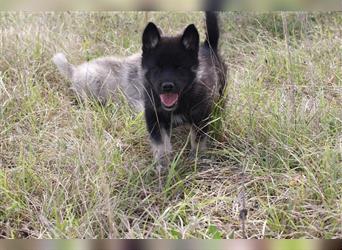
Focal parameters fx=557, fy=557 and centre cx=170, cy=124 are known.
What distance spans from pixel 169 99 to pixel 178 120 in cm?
24

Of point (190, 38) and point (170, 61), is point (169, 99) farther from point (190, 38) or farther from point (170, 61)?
point (190, 38)

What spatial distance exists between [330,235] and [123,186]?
1198mm

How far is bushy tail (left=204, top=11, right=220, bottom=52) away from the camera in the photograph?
159 inches

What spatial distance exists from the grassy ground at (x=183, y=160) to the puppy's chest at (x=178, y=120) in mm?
171

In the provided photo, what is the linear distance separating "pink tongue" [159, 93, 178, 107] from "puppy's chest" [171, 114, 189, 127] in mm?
174

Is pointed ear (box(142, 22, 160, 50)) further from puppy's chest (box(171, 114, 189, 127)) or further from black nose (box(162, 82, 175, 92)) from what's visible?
puppy's chest (box(171, 114, 189, 127))

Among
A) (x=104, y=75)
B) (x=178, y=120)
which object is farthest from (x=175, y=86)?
(x=104, y=75)

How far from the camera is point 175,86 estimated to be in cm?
356

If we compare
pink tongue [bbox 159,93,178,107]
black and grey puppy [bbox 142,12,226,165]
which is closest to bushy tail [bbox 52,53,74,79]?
black and grey puppy [bbox 142,12,226,165]

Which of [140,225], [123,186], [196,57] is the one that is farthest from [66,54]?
[140,225]

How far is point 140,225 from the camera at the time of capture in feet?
9.84

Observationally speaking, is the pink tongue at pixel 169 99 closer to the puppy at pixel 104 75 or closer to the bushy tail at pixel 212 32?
the bushy tail at pixel 212 32

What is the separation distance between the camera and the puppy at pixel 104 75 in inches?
186

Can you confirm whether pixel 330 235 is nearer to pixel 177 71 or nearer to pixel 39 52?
pixel 177 71
